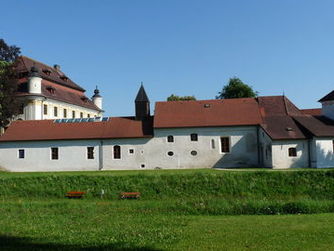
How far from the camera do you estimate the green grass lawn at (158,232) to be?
350 inches

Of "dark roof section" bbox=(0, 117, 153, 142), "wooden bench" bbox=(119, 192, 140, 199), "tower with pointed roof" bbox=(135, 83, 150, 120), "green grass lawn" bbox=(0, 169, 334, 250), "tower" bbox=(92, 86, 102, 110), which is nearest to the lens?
"green grass lawn" bbox=(0, 169, 334, 250)

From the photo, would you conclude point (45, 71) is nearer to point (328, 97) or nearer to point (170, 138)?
point (170, 138)

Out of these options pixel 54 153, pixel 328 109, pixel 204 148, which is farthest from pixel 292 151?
pixel 54 153

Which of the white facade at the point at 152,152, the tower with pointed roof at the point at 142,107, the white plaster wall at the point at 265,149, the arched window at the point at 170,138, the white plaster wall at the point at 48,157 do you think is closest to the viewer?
the white plaster wall at the point at 265,149

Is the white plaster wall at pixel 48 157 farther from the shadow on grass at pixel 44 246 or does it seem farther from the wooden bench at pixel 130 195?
the shadow on grass at pixel 44 246

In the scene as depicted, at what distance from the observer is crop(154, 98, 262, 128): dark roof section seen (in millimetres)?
34906

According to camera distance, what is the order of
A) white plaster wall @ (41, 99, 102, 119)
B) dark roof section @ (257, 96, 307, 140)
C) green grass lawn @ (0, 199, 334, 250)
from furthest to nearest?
white plaster wall @ (41, 99, 102, 119) → dark roof section @ (257, 96, 307, 140) → green grass lawn @ (0, 199, 334, 250)

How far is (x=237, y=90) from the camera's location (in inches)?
2328

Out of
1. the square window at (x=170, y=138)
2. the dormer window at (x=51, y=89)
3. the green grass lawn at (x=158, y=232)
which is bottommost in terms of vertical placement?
the green grass lawn at (x=158, y=232)

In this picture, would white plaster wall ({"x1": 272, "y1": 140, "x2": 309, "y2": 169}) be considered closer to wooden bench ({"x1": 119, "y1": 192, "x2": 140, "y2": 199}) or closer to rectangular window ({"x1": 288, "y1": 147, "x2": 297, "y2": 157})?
rectangular window ({"x1": 288, "y1": 147, "x2": 297, "y2": 157})

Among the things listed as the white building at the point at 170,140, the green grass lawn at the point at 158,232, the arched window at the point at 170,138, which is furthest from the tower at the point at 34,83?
the green grass lawn at the point at 158,232

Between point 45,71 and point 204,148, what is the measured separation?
29.6 meters

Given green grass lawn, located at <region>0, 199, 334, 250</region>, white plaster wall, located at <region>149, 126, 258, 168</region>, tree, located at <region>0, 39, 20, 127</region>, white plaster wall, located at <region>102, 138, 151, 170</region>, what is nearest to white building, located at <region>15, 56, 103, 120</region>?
tree, located at <region>0, 39, 20, 127</region>

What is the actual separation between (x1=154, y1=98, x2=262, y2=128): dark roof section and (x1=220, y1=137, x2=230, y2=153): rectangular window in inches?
56.8
